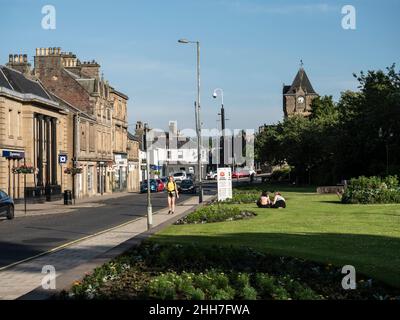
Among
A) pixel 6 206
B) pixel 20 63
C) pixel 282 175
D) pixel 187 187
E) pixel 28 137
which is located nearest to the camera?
pixel 6 206

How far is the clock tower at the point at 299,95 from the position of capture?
15575 centimetres

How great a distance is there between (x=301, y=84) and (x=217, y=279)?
153 meters

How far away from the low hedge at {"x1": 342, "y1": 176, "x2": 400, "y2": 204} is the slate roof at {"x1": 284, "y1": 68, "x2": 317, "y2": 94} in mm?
127770

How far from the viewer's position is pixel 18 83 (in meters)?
49.4

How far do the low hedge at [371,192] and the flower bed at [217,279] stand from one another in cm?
1922

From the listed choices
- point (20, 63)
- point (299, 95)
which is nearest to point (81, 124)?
point (20, 63)

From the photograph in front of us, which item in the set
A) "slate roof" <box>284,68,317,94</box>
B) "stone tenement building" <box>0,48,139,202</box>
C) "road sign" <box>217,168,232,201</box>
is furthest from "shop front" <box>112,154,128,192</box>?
"slate roof" <box>284,68,317,94</box>

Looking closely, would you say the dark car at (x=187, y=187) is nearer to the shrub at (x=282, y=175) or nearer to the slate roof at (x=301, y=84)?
the shrub at (x=282, y=175)

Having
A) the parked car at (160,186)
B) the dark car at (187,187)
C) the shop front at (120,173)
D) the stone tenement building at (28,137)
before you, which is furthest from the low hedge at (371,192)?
the shop front at (120,173)

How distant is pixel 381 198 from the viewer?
30328 mm

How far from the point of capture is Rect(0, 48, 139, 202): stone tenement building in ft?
180

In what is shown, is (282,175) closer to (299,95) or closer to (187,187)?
(187,187)

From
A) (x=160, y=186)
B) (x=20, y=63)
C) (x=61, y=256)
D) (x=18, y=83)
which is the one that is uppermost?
(x=20, y=63)

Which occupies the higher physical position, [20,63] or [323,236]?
[20,63]
